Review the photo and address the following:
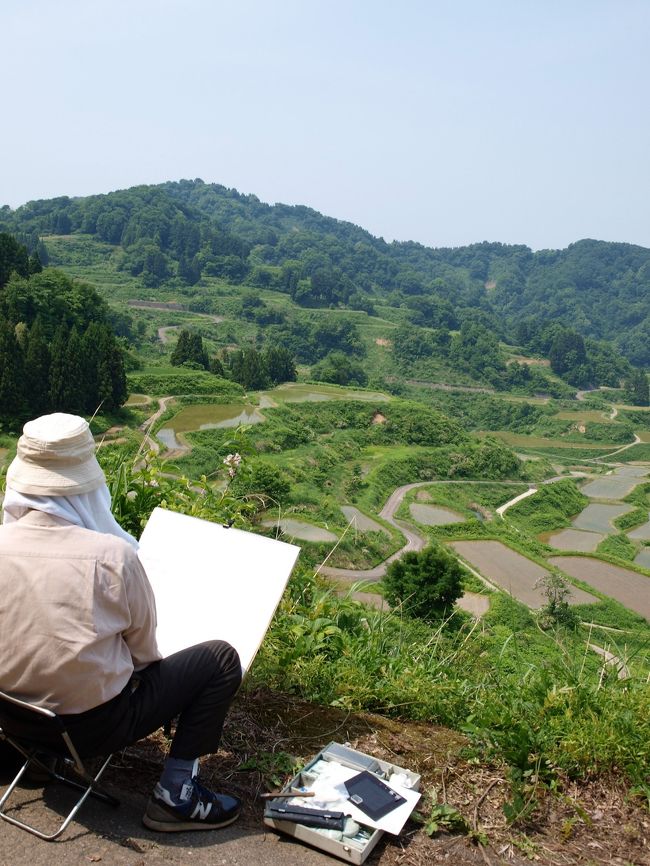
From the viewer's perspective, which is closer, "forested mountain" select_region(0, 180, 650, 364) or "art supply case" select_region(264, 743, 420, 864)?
"art supply case" select_region(264, 743, 420, 864)

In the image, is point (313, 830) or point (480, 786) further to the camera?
point (480, 786)

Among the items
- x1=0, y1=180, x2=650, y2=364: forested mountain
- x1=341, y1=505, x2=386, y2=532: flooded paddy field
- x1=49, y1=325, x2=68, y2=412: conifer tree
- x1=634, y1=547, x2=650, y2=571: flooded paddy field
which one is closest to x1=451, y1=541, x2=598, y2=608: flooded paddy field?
x1=341, y1=505, x2=386, y2=532: flooded paddy field

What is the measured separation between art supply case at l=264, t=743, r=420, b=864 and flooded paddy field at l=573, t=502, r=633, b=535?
33502mm

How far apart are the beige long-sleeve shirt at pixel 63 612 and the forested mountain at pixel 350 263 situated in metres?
77.1

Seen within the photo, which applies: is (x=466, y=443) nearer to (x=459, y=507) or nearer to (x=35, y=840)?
(x=459, y=507)

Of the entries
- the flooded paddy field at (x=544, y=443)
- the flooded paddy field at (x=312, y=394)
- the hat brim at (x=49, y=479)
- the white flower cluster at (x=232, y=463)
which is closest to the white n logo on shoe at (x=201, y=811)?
the hat brim at (x=49, y=479)

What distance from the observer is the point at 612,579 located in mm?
26219

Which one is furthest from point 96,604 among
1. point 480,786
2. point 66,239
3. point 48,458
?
point 66,239

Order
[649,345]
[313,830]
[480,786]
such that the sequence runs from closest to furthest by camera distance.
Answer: [313,830] < [480,786] < [649,345]

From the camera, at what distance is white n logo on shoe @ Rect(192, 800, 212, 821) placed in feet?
6.19

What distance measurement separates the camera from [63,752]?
1817mm

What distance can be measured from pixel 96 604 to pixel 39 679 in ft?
0.71

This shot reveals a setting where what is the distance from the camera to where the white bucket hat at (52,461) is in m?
1.83

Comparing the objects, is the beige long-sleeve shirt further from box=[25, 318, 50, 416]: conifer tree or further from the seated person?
box=[25, 318, 50, 416]: conifer tree
